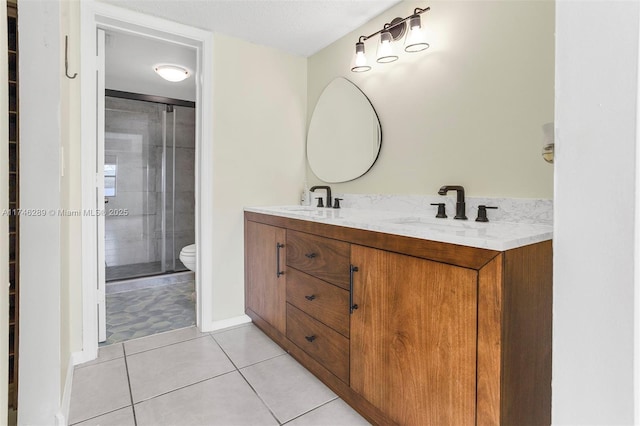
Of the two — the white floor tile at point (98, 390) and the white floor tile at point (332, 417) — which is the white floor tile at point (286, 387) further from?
the white floor tile at point (98, 390)

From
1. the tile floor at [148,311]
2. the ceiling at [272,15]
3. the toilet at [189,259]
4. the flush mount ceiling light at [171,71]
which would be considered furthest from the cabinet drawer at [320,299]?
the flush mount ceiling light at [171,71]

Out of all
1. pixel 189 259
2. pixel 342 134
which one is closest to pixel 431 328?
pixel 342 134

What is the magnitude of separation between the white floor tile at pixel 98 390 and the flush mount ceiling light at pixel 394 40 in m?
2.29

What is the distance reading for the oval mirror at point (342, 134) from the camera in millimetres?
2283

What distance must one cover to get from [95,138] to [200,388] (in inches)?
62.1

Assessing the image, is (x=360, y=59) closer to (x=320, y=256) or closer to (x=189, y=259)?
(x=320, y=256)

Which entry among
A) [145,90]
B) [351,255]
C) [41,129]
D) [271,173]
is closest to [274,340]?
[351,255]

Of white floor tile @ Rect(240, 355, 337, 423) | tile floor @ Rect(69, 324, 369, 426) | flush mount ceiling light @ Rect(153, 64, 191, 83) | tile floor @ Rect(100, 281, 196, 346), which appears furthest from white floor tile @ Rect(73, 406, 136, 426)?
flush mount ceiling light @ Rect(153, 64, 191, 83)

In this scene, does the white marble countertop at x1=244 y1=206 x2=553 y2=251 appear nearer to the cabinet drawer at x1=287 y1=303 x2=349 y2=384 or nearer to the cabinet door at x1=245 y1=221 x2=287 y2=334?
the cabinet door at x1=245 y1=221 x2=287 y2=334

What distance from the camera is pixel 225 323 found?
8.29 feet

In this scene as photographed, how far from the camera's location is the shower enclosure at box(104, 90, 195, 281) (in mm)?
3949

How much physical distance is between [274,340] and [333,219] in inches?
42.2

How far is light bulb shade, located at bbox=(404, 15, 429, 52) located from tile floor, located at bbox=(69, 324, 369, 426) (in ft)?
6.20

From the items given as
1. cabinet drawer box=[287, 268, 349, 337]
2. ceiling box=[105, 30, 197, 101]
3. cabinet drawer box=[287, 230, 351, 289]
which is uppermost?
ceiling box=[105, 30, 197, 101]
